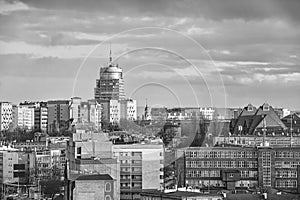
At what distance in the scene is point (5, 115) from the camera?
70750 millimetres

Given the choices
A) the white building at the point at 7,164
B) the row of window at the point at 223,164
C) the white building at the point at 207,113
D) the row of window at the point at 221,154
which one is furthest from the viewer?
the white building at the point at 7,164

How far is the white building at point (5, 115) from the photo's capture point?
224 ft

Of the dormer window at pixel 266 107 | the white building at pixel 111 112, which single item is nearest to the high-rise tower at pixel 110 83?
the white building at pixel 111 112

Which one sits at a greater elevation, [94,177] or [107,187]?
[94,177]

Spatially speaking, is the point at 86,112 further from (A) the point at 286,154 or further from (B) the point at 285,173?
(B) the point at 285,173

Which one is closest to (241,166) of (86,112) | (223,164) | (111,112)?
(223,164)

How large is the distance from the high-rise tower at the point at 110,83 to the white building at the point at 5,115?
2248 centimetres

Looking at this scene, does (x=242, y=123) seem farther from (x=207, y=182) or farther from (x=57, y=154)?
(x=207, y=182)

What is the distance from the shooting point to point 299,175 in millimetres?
31875

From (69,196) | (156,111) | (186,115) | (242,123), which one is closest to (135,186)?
(69,196)

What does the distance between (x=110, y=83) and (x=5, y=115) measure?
29486 millimetres

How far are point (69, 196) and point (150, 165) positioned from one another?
5.21m

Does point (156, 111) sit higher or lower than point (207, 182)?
higher

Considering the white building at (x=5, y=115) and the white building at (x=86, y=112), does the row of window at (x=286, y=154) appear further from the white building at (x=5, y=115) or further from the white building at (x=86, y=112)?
the white building at (x=5, y=115)
